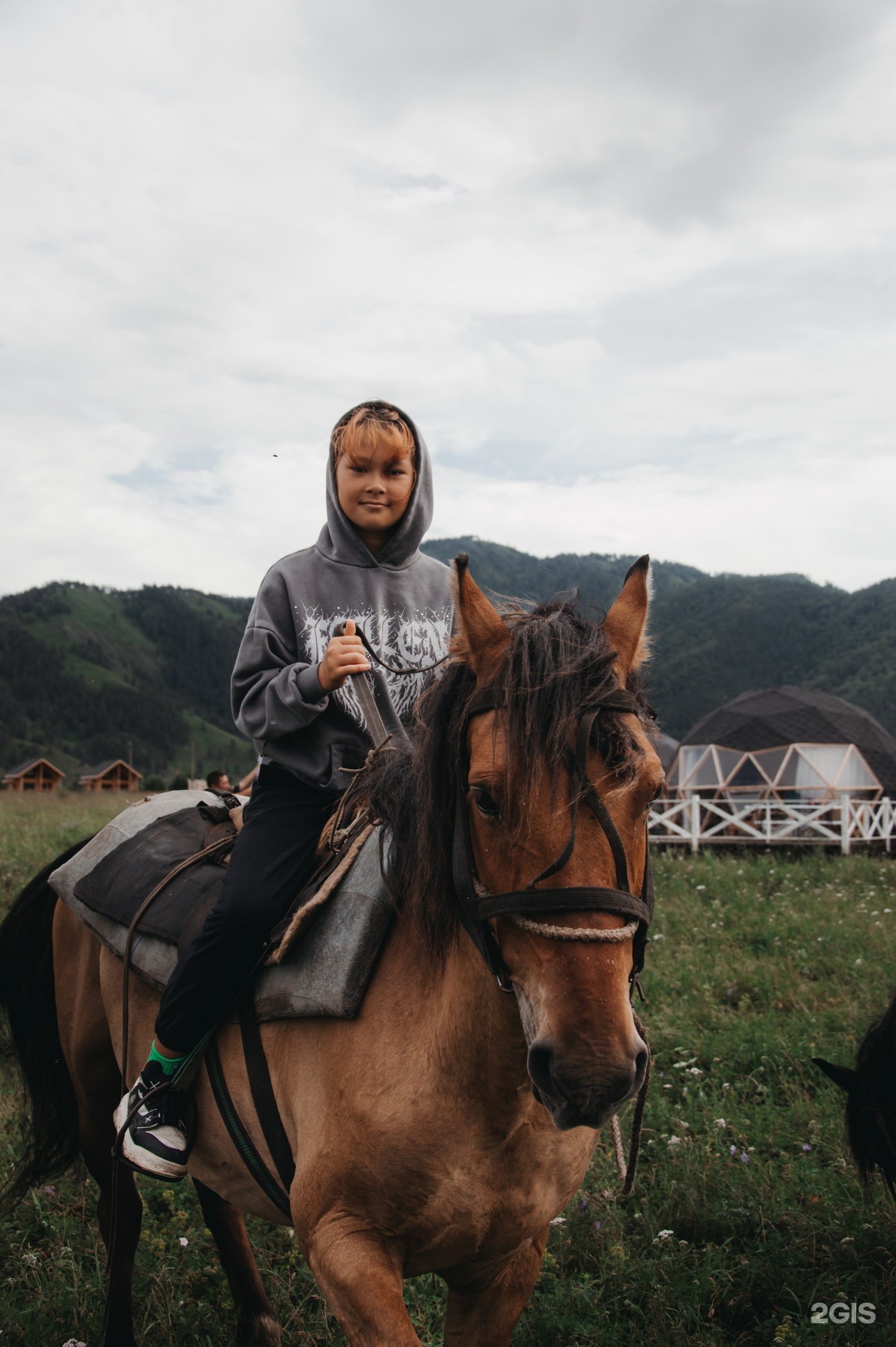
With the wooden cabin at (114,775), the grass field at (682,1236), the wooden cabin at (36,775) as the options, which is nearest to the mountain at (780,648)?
the wooden cabin at (114,775)

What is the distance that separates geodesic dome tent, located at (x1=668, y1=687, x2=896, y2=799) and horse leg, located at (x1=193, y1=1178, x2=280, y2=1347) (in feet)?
94.9

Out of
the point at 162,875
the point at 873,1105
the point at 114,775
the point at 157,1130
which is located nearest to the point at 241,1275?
the point at 157,1130

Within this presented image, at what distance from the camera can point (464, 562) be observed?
2.17 m

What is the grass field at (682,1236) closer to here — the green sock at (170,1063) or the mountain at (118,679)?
the green sock at (170,1063)

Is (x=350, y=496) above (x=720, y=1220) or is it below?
above

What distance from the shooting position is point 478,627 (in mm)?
2232

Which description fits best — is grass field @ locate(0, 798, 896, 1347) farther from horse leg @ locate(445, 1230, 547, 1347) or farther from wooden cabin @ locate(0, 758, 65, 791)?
wooden cabin @ locate(0, 758, 65, 791)

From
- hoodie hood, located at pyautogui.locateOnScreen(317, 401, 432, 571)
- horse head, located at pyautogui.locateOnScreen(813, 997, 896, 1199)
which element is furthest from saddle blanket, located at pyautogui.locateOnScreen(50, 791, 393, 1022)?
horse head, located at pyautogui.locateOnScreen(813, 997, 896, 1199)

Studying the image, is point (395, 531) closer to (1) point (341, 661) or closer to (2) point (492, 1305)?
(1) point (341, 661)

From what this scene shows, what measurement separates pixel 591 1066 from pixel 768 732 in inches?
1491

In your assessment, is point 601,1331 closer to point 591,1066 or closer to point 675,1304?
point 675,1304

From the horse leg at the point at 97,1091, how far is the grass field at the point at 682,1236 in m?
0.23

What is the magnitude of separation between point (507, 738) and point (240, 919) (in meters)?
1.20

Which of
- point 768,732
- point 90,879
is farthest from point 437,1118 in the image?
point 768,732
